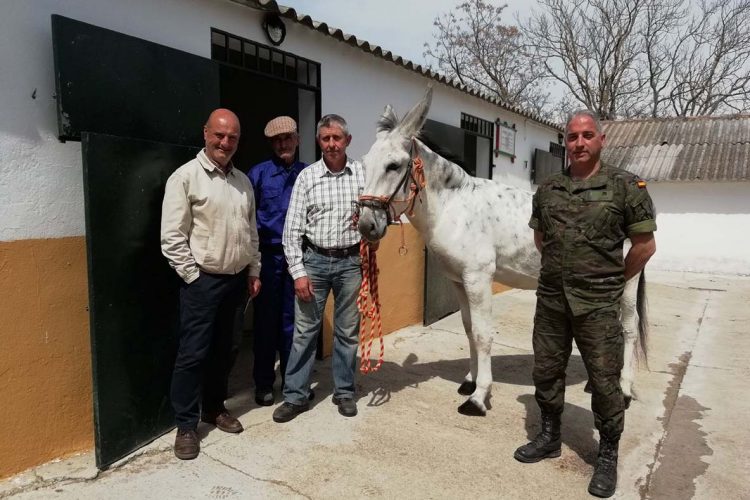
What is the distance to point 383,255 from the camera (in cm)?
556

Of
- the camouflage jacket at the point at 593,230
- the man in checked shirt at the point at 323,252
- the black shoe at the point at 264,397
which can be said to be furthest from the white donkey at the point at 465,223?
the black shoe at the point at 264,397

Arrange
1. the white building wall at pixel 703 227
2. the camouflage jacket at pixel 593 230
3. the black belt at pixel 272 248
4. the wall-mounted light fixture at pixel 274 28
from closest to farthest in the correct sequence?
the camouflage jacket at pixel 593 230
the black belt at pixel 272 248
the wall-mounted light fixture at pixel 274 28
the white building wall at pixel 703 227

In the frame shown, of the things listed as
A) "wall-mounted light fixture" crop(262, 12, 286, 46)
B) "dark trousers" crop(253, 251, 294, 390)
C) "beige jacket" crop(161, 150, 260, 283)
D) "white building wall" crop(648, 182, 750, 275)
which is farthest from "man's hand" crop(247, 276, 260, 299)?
"white building wall" crop(648, 182, 750, 275)

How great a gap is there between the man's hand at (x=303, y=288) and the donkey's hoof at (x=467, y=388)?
155cm

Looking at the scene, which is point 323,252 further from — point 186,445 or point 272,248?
point 186,445

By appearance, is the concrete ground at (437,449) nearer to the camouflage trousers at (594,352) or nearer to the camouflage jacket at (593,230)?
the camouflage trousers at (594,352)

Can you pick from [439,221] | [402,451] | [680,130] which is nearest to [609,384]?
[402,451]

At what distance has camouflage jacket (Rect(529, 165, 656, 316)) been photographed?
8.11 feet

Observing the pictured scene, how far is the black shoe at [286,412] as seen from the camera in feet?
11.2

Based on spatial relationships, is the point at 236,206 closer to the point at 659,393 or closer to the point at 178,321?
the point at 178,321

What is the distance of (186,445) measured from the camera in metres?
2.96

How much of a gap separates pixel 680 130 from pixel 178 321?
16.2m

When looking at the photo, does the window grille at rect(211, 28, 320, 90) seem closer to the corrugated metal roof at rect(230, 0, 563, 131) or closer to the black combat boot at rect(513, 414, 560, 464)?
the corrugated metal roof at rect(230, 0, 563, 131)

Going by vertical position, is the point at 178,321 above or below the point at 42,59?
below
